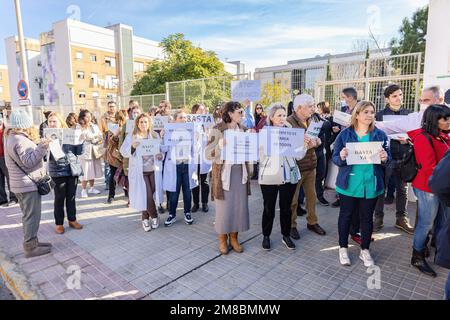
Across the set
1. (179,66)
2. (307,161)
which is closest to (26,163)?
(307,161)

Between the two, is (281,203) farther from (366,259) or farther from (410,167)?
(410,167)

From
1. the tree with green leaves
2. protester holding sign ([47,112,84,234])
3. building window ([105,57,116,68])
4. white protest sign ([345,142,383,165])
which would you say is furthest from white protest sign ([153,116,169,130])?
building window ([105,57,116,68])

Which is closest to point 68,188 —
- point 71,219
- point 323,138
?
point 71,219

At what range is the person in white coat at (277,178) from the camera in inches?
151

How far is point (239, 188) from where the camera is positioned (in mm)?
3957

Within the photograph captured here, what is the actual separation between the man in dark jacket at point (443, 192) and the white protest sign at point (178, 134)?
3.47m

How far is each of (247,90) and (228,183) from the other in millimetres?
3800

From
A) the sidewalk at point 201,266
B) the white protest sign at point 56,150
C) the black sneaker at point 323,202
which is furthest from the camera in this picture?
the black sneaker at point 323,202

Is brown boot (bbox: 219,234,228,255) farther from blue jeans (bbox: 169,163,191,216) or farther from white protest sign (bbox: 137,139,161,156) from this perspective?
white protest sign (bbox: 137,139,161,156)

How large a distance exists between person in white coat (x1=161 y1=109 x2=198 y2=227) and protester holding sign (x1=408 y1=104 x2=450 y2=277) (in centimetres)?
320

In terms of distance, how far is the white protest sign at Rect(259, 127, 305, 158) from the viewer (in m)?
3.65

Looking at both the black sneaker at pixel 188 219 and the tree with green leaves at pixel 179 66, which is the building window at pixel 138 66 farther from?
the black sneaker at pixel 188 219

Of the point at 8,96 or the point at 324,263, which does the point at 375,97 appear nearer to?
the point at 324,263

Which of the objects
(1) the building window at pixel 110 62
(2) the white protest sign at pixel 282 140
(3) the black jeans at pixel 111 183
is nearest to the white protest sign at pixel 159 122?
(3) the black jeans at pixel 111 183
